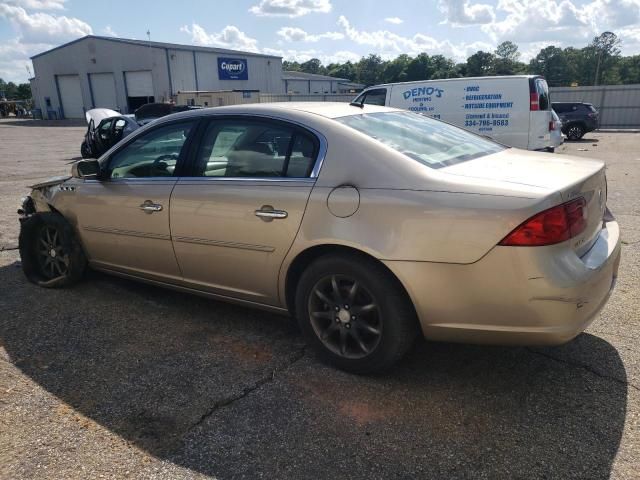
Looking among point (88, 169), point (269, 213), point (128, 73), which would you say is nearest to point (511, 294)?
point (269, 213)

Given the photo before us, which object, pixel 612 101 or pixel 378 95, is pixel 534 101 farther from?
pixel 612 101

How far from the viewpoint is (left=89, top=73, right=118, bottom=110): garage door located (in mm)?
44125

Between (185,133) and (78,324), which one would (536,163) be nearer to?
(185,133)

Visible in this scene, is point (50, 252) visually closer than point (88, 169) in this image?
No

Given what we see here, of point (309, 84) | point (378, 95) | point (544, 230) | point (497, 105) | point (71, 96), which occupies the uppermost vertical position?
point (309, 84)

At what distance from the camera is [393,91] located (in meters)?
12.6

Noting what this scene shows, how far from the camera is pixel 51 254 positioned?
14.9ft

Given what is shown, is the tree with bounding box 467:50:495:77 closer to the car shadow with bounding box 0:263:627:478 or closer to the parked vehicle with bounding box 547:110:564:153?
the parked vehicle with bounding box 547:110:564:153

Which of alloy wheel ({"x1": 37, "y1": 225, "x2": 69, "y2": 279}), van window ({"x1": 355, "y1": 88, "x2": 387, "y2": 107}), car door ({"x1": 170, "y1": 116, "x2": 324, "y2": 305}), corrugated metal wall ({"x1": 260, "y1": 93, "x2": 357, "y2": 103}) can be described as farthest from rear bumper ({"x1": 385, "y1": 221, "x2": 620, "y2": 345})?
corrugated metal wall ({"x1": 260, "y1": 93, "x2": 357, "y2": 103})

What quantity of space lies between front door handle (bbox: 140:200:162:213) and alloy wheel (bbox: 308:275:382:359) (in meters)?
1.39

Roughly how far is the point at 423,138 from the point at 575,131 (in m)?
20.3

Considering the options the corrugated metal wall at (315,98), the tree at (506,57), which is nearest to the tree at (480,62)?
the tree at (506,57)

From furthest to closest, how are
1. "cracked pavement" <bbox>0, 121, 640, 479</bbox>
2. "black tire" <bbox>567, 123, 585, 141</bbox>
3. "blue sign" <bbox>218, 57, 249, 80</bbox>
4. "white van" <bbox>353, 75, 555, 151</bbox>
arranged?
"blue sign" <bbox>218, 57, 249, 80</bbox>
"black tire" <bbox>567, 123, 585, 141</bbox>
"white van" <bbox>353, 75, 555, 151</bbox>
"cracked pavement" <bbox>0, 121, 640, 479</bbox>

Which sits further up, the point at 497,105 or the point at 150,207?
the point at 497,105
